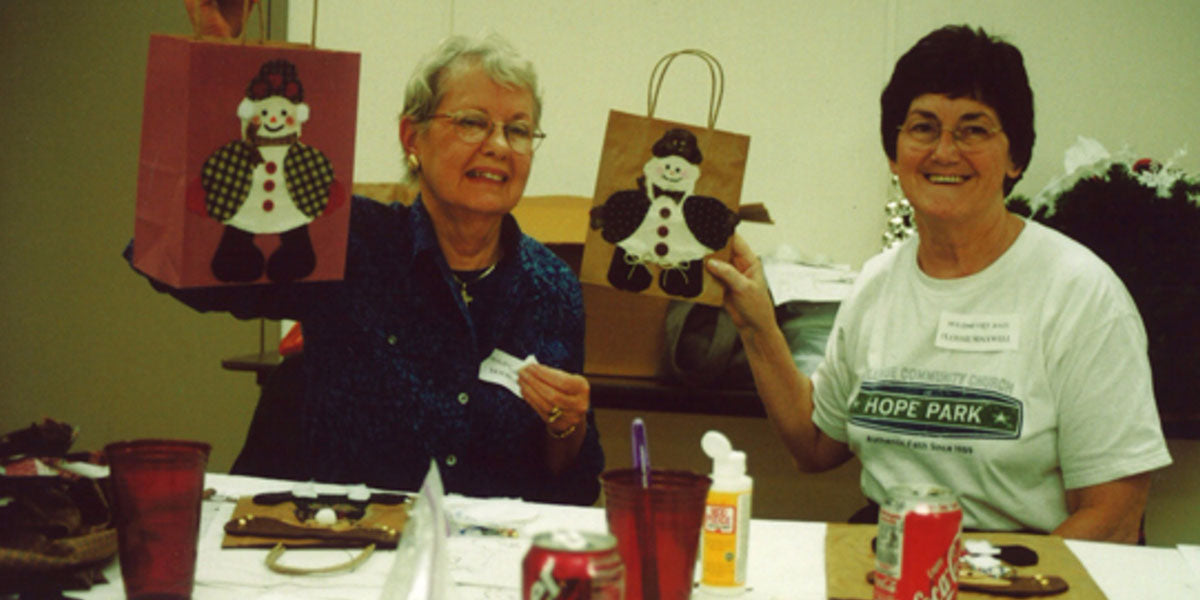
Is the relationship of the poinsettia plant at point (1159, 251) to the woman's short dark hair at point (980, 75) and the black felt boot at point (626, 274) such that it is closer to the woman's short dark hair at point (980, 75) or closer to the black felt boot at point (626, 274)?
the woman's short dark hair at point (980, 75)

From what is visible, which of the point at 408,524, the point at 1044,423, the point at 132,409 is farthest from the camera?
the point at 132,409

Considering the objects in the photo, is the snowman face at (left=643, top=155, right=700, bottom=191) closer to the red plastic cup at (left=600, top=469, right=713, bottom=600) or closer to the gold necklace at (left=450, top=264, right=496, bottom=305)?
the gold necklace at (left=450, top=264, right=496, bottom=305)

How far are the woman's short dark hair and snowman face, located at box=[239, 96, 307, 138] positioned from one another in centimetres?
110

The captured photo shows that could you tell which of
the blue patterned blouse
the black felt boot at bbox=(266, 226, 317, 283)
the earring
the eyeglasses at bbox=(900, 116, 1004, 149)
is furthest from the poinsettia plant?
the black felt boot at bbox=(266, 226, 317, 283)

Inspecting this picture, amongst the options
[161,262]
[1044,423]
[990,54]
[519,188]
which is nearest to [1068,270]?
[1044,423]

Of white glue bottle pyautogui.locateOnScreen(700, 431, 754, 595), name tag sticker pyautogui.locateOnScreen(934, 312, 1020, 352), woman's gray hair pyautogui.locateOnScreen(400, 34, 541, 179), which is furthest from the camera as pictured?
woman's gray hair pyautogui.locateOnScreen(400, 34, 541, 179)

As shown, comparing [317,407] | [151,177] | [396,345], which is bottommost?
[317,407]

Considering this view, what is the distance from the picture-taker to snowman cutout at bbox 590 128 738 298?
5.88 feet

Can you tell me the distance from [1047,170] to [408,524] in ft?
8.72

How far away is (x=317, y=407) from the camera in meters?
1.87

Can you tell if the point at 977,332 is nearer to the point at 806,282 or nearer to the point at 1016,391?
the point at 1016,391

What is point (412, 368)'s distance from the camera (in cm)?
184

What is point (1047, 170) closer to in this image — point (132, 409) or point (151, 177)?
point (151, 177)

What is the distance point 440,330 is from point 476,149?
332 mm
